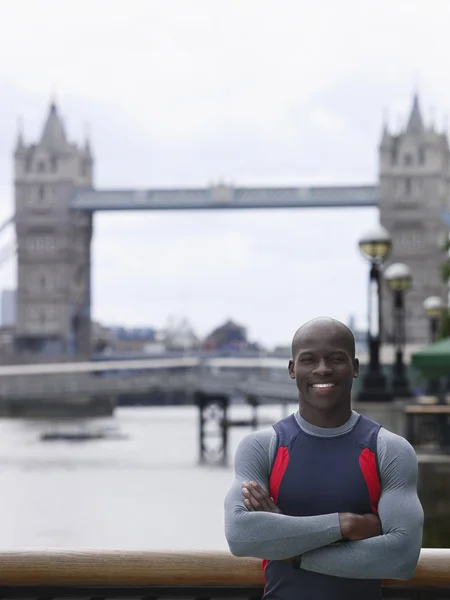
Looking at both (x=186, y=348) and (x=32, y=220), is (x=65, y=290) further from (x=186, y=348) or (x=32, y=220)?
(x=186, y=348)

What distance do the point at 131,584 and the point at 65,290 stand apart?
84.6m

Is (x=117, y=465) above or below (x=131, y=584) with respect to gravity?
below

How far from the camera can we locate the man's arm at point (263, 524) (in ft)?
6.44

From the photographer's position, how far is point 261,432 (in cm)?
200

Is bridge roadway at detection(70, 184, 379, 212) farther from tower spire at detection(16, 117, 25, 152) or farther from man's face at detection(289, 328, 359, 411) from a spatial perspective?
man's face at detection(289, 328, 359, 411)

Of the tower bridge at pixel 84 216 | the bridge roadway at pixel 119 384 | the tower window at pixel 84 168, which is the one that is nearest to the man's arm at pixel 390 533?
the bridge roadway at pixel 119 384

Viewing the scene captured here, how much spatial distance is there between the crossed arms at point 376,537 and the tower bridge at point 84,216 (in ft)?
250

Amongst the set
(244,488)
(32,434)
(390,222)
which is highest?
(390,222)

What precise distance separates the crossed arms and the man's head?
108 millimetres

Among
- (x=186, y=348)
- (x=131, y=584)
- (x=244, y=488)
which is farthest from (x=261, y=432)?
(x=186, y=348)

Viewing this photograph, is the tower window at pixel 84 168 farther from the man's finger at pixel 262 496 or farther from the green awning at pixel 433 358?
the man's finger at pixel 262 496

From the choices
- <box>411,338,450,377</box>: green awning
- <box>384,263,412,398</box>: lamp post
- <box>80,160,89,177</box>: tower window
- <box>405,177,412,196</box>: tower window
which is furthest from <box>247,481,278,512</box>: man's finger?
<box>80,160,89,177</box>: tower window

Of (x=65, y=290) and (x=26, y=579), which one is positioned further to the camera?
(x=65, y=290)

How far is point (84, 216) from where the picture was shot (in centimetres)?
8825
